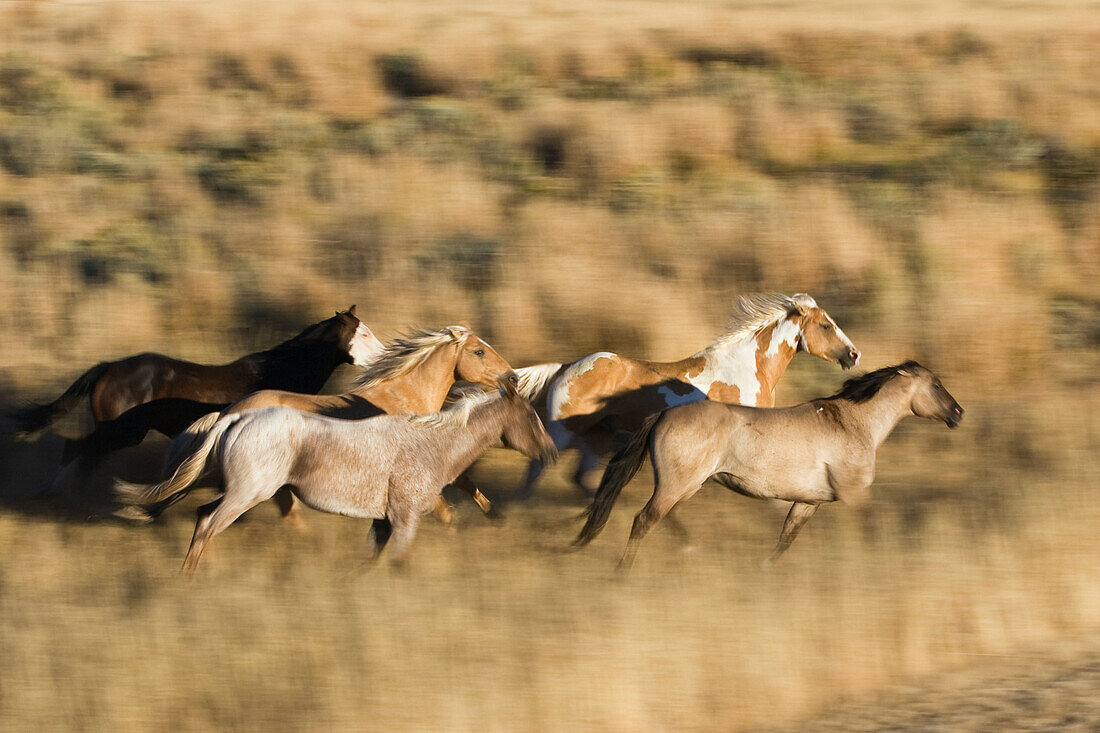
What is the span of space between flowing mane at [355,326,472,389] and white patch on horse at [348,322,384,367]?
→ 518mm

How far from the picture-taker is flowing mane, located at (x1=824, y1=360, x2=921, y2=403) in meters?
7.08

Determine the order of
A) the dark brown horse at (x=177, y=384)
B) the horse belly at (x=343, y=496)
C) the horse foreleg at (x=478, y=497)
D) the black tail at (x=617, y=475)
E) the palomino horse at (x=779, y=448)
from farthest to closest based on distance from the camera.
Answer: the dark brown horse at (x=177, y=384), the horse foreleg at (x=478, y=497), the black tail at (x=617, y=475), the palomino horse at (x=779, y=448), the horse belly at (x=343, y=496)

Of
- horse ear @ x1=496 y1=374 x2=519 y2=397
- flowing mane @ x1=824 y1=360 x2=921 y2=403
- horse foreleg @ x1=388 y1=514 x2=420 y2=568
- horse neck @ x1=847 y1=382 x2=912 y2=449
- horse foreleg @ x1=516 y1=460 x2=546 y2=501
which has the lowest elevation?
horse foreleg @ x1=516 y1=460 x2=546 y2=501

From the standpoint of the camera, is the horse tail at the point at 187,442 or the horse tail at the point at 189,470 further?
the horse tail at the point at 187,442

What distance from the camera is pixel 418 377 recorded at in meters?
7.61

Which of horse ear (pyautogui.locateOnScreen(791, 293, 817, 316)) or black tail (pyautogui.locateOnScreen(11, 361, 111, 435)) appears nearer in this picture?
black tail (pyautogui.locateOnScreen(11, 361, 111, 435))

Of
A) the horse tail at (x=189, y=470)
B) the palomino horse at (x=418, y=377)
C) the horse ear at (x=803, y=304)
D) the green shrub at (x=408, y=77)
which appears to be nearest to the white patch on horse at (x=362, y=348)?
the palomino horse at (x=418, y=377)

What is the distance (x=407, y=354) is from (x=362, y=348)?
0.72 metres

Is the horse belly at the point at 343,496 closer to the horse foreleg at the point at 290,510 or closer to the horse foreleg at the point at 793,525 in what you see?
the horse foreleg at the point at 290,510

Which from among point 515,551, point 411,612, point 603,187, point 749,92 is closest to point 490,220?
point 603,187

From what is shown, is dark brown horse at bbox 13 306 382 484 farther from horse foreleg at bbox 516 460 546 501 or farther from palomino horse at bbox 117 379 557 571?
horse foreleg at bbox 516 460 546 501

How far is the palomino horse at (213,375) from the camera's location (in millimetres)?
7816

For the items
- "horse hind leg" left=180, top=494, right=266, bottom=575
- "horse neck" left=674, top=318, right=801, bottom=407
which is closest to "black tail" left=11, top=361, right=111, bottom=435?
"horse hind leg" left=180, top=494, right=266, bottom=575

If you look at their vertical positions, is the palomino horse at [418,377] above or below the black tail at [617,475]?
above
